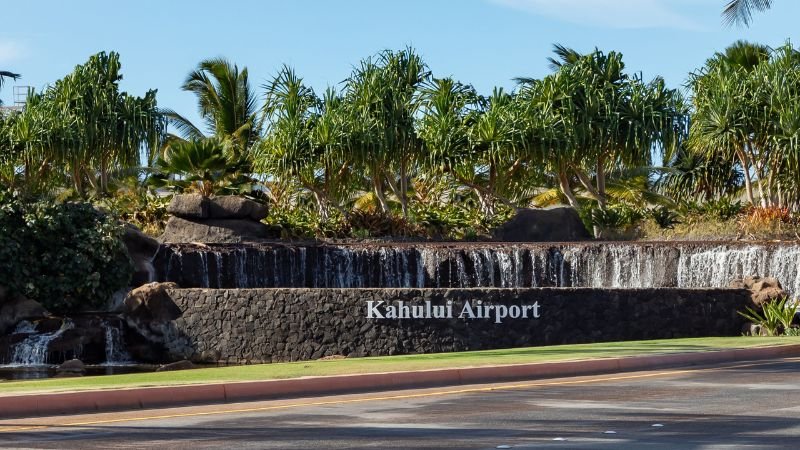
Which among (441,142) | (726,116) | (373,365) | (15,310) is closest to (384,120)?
(441,142)

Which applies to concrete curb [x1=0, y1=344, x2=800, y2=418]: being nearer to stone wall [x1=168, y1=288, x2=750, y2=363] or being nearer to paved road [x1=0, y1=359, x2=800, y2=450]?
paved road [x1=0, y1=359, x2=800, y2=450]

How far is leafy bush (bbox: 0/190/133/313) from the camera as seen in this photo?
2900 cm

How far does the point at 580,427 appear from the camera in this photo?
11.5 metres

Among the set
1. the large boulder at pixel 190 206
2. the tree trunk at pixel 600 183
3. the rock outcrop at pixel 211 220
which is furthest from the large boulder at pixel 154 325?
the tree trunk at pixel 600 183

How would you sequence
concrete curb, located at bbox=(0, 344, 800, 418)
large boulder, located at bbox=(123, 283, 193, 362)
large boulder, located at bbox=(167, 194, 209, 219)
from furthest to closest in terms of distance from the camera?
large boulder, located at bbox=(167, 194, 209, 219) < large boulder, located at bbox=(123, 283, 193, 362) < concrete curb, located at bbox=(0, 344, 800, 418)

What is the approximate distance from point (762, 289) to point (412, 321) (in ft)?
24.6

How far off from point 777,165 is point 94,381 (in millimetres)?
30646

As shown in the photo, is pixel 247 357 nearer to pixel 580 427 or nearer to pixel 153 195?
pixel 580 427

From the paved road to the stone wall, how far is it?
8512 mm

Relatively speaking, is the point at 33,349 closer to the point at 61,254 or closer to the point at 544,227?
the point at 61,254

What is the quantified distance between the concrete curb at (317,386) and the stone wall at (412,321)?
5.54 m

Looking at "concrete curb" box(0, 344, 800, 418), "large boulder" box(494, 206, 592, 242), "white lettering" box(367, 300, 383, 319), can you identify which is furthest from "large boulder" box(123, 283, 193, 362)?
"large boulder" box(494, 206, 592, 242)

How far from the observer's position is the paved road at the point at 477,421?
10.6 metres

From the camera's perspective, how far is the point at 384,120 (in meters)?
44.0
